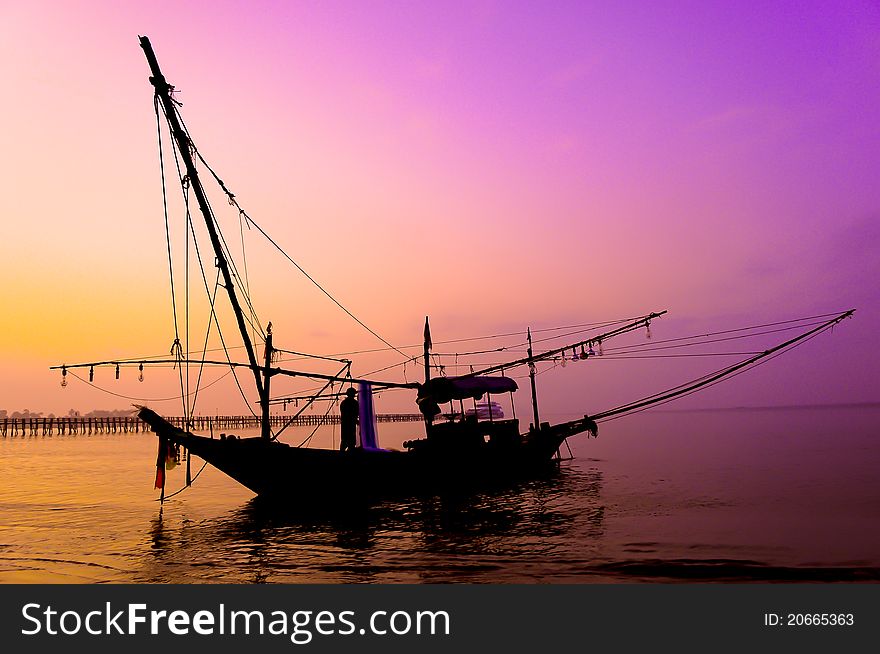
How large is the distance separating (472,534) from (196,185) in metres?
14.3

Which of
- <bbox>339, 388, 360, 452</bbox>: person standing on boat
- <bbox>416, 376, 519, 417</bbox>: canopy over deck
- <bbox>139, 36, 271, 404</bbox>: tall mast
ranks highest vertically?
<bbox>139, 36, 271, 404</bbox>: tall mast

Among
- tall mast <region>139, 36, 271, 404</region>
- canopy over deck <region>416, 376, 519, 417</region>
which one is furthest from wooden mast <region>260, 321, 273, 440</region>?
canopy over deck <region>416, 376, 519, 417</region>

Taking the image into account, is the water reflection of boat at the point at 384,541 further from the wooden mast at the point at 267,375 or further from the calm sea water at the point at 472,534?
the wooden mast at the point at 267,375

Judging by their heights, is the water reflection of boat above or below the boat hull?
below

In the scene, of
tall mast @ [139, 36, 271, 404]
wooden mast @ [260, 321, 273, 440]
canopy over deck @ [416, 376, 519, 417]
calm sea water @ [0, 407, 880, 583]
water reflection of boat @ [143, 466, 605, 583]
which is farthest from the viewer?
canopy over deck @ [416, 376, 519, 417]

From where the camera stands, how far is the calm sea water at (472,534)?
13.2m

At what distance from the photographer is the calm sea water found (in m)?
13.2

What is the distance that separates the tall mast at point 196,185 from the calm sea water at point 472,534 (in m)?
5.69

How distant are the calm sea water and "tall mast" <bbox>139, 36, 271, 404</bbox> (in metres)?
5.69

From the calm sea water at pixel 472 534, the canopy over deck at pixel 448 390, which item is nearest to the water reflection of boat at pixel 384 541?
the calm sea water at pixel 472 534

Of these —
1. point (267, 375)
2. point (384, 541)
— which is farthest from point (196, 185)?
point (384, 541)

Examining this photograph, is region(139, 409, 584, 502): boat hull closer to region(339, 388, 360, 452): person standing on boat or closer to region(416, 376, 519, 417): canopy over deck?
region(339, 388, 360, 452): person standing on boat

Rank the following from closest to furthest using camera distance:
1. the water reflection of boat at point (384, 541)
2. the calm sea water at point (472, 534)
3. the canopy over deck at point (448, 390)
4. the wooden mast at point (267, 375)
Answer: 1. the water reflection of boat at point (384, 541)
2. the calm sea water at point (472, 534)
3. the wooden mast at point (267, 375)
4. the canopy over deck at point (448, 390)

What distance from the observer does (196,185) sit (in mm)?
20719
